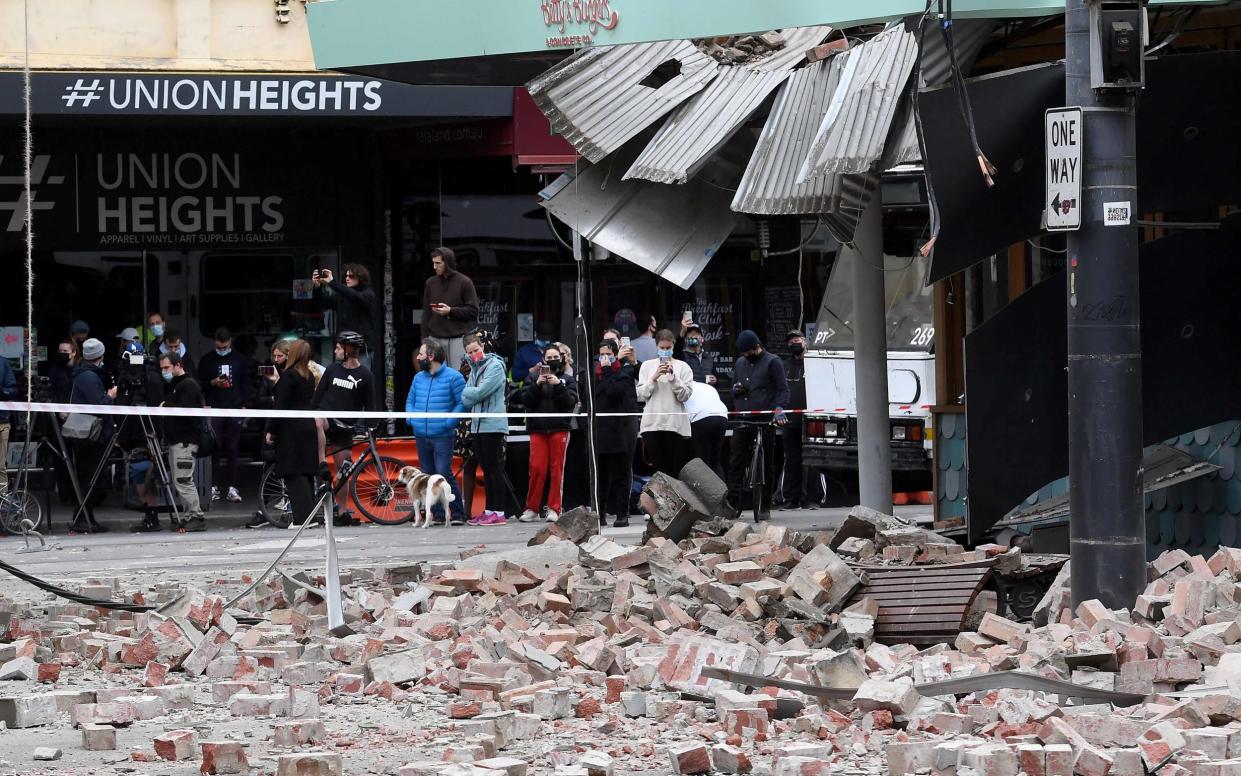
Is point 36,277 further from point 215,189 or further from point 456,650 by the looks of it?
point 456,650

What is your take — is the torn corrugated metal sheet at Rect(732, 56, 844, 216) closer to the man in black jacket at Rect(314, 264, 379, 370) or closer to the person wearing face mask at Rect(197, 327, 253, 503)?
the man in black jacket at Rect(314, 264, 379, 370)

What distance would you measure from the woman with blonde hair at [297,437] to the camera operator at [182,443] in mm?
849

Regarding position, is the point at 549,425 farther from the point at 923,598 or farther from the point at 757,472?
the point at 923,598

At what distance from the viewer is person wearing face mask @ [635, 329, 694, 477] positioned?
652 inches

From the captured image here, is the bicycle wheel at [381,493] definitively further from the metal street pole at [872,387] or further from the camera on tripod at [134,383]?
the metal street pole at [872,387]

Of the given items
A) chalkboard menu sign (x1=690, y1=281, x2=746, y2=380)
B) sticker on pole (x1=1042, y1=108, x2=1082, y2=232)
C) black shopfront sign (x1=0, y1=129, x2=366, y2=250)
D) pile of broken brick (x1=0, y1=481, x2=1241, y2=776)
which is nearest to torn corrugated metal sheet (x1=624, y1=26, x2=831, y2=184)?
pile of broken brick (x1=0, y1=481, x2=1241, y2=776)

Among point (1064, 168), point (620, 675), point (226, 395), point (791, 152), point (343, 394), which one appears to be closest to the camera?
point (620, 675)

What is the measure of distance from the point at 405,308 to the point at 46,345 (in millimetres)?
4378

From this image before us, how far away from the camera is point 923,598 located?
9906 millimetres

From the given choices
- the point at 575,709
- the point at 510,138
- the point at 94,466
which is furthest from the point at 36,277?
the point at 575,709

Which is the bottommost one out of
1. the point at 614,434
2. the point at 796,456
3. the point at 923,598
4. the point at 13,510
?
the point at 923,598

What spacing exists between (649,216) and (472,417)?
4.81 meters

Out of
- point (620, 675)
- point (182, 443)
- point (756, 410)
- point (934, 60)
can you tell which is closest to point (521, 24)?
point (934, 60)

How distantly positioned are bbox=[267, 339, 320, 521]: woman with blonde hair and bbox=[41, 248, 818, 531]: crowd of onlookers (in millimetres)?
13
